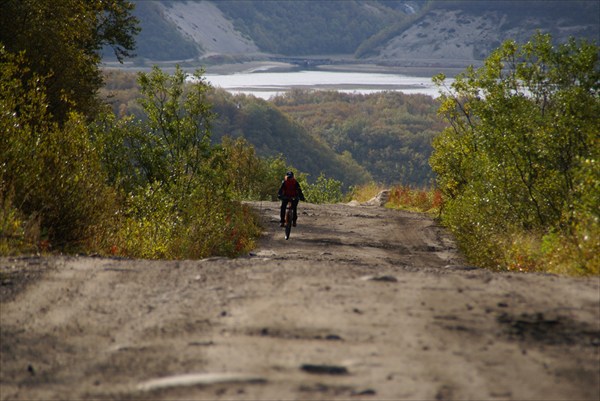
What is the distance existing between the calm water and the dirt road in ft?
506

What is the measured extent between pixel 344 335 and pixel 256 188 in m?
33.0

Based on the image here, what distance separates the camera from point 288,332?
6055mm

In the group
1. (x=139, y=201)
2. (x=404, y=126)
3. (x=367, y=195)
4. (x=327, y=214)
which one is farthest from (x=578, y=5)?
(x=139, y=201)

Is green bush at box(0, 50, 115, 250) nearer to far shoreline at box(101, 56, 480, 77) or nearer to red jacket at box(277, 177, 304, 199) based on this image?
red jacket at box(277, 177, 304, 199)

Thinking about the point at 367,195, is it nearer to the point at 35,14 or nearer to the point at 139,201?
the point at 35,14

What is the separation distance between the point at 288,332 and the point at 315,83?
611 feet

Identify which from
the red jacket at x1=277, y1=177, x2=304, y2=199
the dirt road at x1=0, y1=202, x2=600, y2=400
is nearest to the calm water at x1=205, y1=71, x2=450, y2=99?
the red jacket at x1=277, y1=177, x2=304, y2=199

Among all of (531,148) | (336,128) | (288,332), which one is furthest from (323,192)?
(336,128)

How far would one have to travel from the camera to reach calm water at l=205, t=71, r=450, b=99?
17238 cm

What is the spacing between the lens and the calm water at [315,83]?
172375 mm

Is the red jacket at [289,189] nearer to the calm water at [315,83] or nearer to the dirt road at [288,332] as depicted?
the dirt road at [288,332]

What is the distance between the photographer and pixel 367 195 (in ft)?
142

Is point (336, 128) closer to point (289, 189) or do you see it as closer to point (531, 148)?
point (289, 189)

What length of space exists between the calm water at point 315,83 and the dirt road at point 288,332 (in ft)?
506
